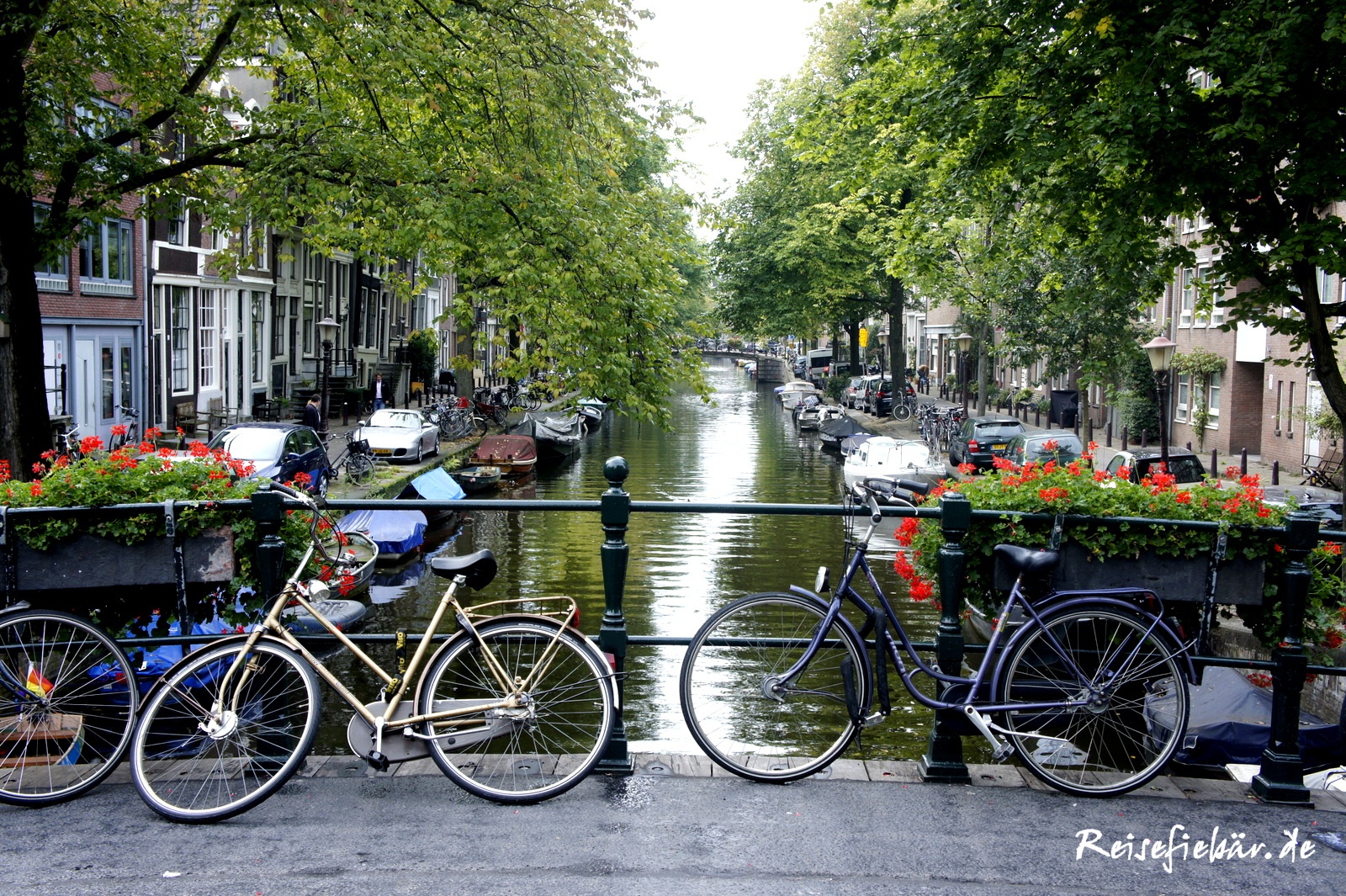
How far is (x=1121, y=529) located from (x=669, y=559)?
16.0 m

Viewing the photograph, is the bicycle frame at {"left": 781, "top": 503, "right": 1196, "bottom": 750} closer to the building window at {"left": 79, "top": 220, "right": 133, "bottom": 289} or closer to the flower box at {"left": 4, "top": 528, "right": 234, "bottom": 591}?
the flower box at {"left": 4, "top": 528, "right": 234, "bottom": 591}

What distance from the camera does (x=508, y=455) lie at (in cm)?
3297

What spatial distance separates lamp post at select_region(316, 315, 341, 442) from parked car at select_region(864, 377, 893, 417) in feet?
74.7

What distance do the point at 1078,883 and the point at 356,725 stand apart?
111 inches

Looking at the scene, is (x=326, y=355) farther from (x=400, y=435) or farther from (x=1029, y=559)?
(x=1029, y=559)

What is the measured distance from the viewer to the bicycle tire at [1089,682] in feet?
16.4

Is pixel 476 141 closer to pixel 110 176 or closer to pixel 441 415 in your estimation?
pixel 110 176

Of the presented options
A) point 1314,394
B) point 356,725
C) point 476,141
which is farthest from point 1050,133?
point 1314,394

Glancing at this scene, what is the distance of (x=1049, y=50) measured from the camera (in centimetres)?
1371

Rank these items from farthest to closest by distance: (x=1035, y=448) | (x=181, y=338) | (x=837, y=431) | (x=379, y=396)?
(x=379, y=396) → (x=837, y=431) → (x=181, y=338) → (x=1035, y=448)

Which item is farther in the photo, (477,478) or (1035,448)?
(477,478)

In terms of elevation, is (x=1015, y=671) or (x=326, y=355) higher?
(x=326, y=355)

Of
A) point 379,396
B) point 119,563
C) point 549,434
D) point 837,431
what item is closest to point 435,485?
point 549,434

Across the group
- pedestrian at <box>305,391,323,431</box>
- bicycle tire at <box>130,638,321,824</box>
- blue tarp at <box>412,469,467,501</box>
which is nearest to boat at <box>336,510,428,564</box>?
blue tarp at <box>412,469,467,501</box>
